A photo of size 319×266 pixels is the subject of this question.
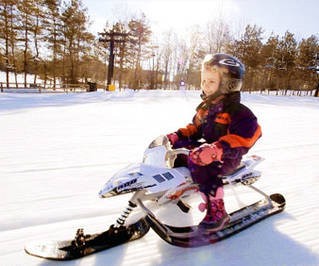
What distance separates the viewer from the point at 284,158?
13.9 feet

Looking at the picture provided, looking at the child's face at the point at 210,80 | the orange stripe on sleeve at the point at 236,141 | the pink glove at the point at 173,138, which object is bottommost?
the pink glove at the point at 173,138

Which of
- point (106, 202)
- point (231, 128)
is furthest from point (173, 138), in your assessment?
point (106, 202)

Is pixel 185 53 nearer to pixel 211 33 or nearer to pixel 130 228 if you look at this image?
pixel 211 33

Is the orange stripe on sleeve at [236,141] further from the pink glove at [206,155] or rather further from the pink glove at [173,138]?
the pink glove at [173,138]

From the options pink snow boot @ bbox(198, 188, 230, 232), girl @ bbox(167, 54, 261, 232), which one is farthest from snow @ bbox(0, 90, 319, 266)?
girl @ bbox(167, 54, 261, 232)

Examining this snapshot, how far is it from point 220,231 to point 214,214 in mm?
176

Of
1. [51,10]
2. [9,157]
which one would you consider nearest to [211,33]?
[51,10]

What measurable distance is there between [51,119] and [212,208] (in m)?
6.27

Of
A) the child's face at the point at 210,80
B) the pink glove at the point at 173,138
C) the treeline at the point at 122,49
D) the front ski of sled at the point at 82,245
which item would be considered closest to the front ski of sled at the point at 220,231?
the front ski of sled at the point at 82,245

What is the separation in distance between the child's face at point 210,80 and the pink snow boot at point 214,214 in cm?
91

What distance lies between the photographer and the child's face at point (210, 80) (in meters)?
1.93

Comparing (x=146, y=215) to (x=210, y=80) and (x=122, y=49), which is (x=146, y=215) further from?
(x=122, y=49)

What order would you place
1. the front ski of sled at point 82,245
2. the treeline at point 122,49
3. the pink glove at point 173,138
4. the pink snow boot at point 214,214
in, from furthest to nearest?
the treeline at point 122,49
the pink glove at point 173,138
the pink snow boot at point 214,214
the front ski of sled at point 82,245

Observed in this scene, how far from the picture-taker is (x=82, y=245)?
1687 mm
